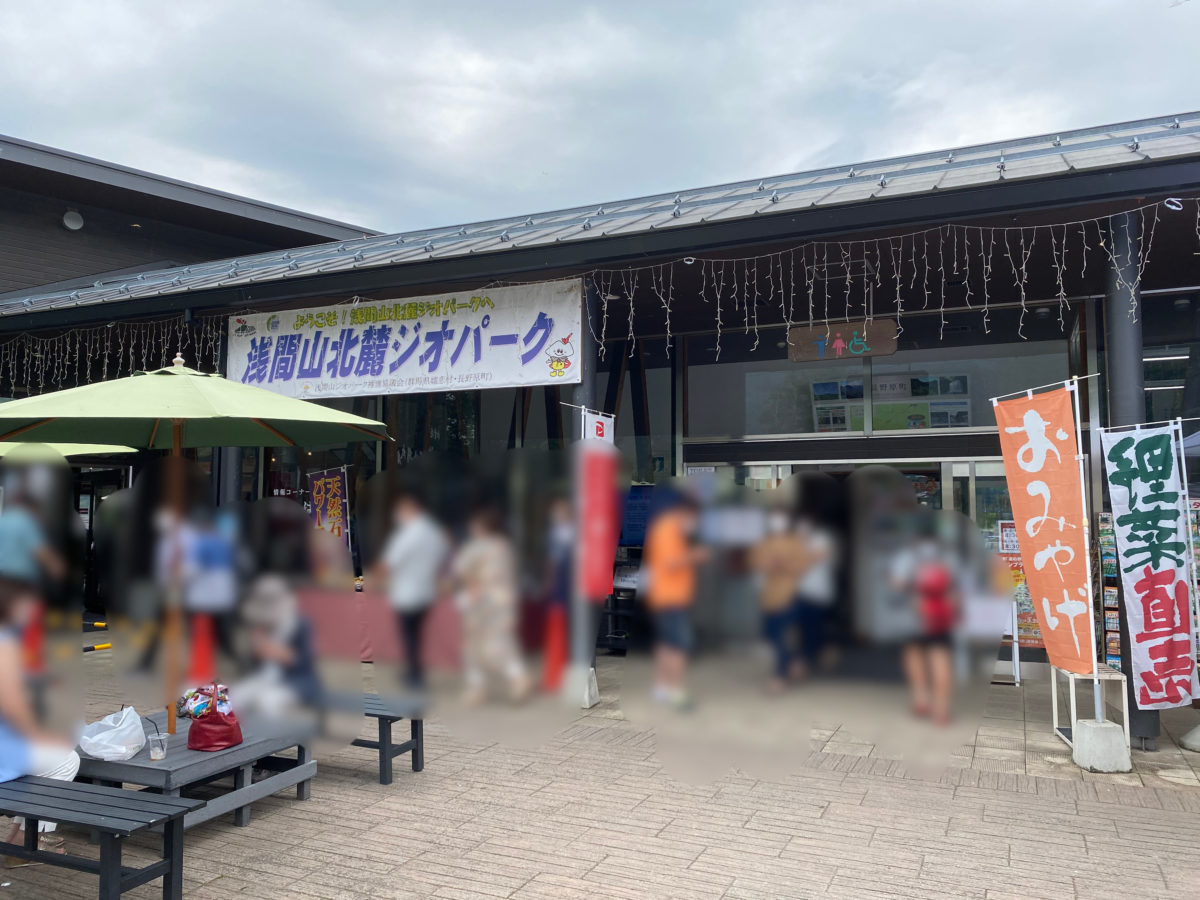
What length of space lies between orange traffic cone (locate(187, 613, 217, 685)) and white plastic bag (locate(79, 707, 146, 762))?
4.77 meters

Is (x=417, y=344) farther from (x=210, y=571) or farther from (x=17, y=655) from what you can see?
(x=210, y=571)

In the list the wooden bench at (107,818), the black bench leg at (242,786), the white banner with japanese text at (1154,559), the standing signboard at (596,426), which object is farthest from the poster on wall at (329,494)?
the white banner with japanese text at (1154,559)

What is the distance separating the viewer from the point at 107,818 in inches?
158

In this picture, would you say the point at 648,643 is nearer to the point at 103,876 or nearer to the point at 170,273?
the point at 103,876

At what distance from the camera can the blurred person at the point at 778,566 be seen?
0.72 meters

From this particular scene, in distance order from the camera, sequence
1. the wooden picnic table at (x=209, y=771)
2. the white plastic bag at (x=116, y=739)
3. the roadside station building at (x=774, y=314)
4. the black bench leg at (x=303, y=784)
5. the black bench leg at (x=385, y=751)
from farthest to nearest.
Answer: the roadside station building at (x=774, y=314)
the black bench leg at (x=385, y=751)
the black bench leg at (x=303, y=784)
the white plastic bag at (x=116, y=739)
the wooden picnic table at (x=209, y=771)

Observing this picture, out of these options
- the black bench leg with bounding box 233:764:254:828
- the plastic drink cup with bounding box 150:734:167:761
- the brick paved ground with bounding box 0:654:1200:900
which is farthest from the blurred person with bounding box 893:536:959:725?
the black bench leg with bounding box 233:764:254:828

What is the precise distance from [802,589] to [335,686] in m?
0.59

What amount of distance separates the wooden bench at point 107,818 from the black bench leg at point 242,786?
3.29ft

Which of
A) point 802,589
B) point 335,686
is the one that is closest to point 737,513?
point 802,589

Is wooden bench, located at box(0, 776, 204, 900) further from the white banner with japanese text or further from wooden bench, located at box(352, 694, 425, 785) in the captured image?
the white banner with japanese text

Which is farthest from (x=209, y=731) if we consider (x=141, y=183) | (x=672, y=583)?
(x=141, y=183)

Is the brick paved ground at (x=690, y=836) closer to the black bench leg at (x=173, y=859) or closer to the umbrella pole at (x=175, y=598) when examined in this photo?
the black bench leg at (x=173, y=859)

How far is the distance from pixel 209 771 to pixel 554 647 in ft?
17.4
